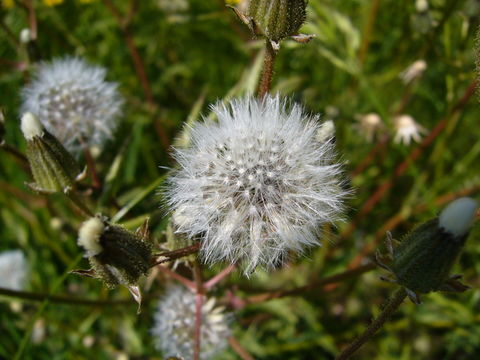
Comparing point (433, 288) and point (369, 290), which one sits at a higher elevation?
point (433, 288)

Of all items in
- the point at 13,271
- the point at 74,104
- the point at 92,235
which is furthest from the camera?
the point at 13,271

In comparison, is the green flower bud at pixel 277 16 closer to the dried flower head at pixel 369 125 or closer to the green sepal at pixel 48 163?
the green sepal at pixel 48 163

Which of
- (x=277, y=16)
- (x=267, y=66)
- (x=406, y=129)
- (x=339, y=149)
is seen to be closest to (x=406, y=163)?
(x=406, y=129)

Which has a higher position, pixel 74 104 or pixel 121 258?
pixel 74 104

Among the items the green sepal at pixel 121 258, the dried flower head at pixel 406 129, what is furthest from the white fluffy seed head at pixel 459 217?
the dried flower head at pixel 406 129

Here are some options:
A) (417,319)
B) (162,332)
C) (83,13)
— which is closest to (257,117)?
(162,332)

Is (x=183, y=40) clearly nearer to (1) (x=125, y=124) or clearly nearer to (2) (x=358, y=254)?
(1) (x=125, y=124)

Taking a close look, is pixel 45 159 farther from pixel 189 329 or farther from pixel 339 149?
pixel 339 149
